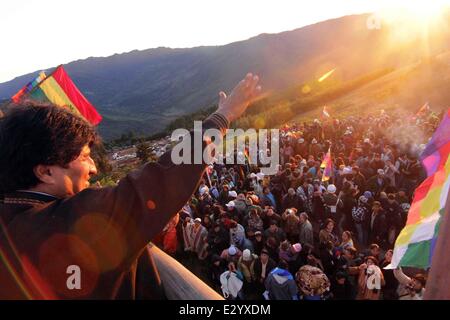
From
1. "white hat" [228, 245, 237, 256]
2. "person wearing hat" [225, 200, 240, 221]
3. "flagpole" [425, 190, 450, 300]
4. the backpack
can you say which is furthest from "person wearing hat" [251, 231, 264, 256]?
"flagpole" [425, 190, 450, 300]

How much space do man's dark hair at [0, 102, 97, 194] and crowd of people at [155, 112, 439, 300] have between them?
14.5 ft

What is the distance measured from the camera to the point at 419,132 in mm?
14211

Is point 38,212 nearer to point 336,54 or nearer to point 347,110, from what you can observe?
point 347,110

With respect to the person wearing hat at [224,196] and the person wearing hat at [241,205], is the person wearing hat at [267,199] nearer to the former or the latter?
the person wearing hat at [224,196]

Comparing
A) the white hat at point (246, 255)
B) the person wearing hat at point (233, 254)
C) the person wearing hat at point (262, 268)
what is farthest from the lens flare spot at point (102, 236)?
the person wearing hat at point (233, 254)

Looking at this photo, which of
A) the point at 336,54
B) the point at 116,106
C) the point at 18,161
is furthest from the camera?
the point at 116,106

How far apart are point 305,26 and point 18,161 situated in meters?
130

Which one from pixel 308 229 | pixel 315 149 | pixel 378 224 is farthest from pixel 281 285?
pixel 315 149

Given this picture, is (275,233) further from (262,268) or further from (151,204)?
(151,204)

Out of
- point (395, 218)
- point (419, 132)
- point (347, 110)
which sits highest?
point (347, 110)

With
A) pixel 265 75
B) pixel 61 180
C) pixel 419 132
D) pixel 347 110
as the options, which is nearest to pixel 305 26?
pixel 265 75

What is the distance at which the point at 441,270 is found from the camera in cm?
87

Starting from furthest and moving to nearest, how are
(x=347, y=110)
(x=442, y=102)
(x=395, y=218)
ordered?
1. (x=347, y=110)
2. (x=442, y=102)
3. (x=395, y=218)

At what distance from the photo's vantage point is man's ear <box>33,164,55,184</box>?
55.7 inches
